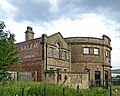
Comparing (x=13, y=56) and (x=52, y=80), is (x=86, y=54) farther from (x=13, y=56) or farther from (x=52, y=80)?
(x=13, y=56)

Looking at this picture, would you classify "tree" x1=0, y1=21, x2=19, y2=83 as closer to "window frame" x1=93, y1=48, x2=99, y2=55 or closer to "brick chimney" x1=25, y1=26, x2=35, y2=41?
"brick chimney" x1=25, y1=26, x2=35, y2=41

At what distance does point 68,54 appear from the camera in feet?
147

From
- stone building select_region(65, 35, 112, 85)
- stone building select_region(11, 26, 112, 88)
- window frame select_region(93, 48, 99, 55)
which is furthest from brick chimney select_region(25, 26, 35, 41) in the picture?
window frame select_region(93, 48, 99, 55)

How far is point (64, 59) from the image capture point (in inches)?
1708

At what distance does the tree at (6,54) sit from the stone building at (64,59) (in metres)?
19.3

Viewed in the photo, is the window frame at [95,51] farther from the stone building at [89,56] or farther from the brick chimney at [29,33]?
the brick chimney at [29,33]

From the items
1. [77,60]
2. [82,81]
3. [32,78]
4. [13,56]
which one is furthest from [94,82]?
[13,56]

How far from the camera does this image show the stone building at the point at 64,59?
37531mm

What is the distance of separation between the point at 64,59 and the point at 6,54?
104 feet

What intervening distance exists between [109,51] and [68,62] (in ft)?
35.8

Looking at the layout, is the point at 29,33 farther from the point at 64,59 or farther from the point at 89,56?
the point at 89,56

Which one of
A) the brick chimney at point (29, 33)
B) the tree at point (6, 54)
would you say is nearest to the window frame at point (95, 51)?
the brick chimney at point (29, 33)

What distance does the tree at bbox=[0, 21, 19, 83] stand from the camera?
1165cm

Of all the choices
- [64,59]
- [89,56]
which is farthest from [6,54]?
[89,56]
